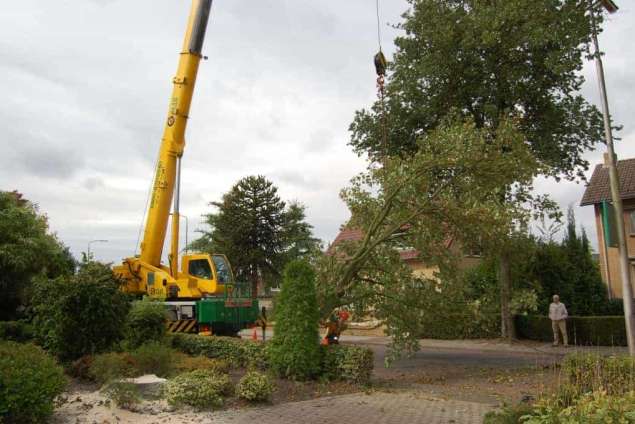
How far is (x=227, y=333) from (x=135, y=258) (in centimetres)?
380

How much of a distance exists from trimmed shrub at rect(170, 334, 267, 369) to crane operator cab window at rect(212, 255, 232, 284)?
4.31 meters

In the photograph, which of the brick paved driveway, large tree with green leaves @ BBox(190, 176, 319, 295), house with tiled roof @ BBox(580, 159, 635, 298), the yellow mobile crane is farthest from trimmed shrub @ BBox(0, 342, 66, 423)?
large tree with green leaves @ BBox(190, 176, 319, 295)

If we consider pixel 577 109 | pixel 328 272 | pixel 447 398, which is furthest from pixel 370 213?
pixel 577 109

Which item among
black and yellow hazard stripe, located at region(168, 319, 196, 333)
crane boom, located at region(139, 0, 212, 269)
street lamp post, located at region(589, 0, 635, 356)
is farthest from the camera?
black and yellow hazard stripe, located at region(168, 319, 196, 333)

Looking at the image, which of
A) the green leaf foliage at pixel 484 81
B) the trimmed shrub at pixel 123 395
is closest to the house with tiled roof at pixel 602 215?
the green leaf foliage at pixel 484 81

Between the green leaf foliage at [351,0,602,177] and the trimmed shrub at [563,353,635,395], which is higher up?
the green leaf foliage at [351,0,602,177]

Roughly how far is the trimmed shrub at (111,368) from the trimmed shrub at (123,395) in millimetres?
1353

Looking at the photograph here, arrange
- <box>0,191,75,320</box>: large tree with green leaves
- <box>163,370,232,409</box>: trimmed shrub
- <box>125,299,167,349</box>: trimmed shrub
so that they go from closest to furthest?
1. <box>163,370,232,409</box>: trimmed shrub
2. <box>125,299,167,349</box>: trimmed shrub
3. <box>0,191,75,320</box>: large tree with green leaves

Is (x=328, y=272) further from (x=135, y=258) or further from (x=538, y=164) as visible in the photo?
(x=135, y=258)

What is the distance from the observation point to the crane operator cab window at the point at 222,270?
18.8 metres

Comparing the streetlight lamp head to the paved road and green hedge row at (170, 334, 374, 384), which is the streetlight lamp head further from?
green hedge row at (170, 334, 374, 384)

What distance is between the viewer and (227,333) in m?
18.4

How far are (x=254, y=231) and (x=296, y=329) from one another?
117 feet

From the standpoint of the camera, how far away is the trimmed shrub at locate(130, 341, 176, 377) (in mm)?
10609
